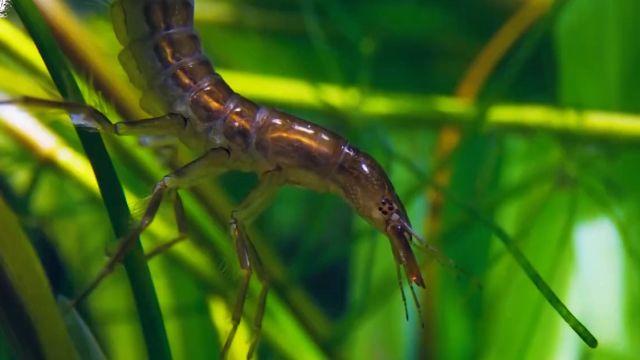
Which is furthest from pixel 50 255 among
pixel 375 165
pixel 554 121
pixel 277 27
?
pixel 277 27

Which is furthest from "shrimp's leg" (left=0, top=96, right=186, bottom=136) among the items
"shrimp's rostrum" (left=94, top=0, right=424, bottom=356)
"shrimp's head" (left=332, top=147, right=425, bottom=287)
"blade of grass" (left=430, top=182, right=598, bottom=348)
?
"blade of grass" (left=430, top=182, right=598, bottom=348)

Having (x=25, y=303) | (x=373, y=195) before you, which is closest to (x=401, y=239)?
(x=373, y=195)

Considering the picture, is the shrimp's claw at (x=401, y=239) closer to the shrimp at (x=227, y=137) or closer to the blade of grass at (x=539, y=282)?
the shrimp at (x=227, y=137)

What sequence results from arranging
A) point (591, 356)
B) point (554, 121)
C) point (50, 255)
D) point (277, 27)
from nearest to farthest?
point (50, 255)
point (591, 356)
point (554, 121)
point (277, 27)

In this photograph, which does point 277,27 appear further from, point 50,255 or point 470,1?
point 50,255

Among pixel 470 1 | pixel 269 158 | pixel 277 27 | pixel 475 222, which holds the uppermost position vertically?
pixel 470 1

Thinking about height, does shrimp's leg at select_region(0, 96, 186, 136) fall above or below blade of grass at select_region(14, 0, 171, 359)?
above

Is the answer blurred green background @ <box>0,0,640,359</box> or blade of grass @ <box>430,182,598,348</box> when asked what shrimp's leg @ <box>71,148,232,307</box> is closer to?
blurred green background @ <box>0,0,640,359</box>
